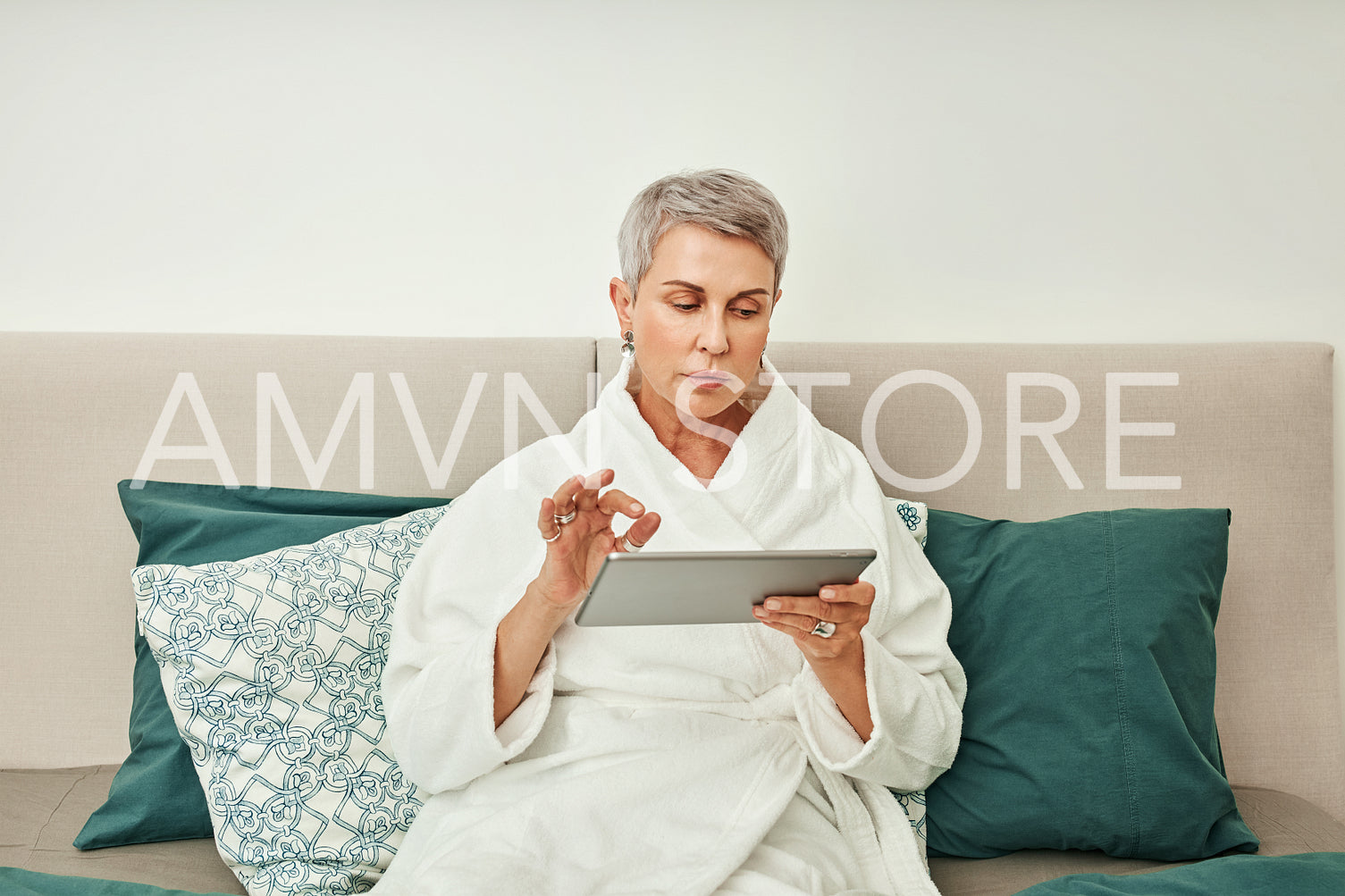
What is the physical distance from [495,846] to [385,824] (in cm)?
28

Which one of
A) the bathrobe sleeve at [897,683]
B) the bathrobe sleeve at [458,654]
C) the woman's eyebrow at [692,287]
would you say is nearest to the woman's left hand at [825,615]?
the bathrobe sleeve at [897,683]

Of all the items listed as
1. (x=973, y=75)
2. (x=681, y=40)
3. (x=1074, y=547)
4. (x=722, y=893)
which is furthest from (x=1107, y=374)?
(x=722, y=893)

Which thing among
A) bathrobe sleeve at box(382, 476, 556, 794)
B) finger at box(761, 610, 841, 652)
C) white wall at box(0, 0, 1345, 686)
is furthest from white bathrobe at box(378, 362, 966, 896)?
white wall at box(0, 0, 1345, 686)

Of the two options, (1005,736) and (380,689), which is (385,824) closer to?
(380,689)

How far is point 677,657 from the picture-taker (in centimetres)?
133

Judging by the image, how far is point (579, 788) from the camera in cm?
124

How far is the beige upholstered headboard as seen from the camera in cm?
170

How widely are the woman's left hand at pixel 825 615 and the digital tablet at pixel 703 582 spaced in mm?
11

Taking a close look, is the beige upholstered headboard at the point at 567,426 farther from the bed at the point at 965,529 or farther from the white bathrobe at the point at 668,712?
the white bathrobe at the point at 668,712

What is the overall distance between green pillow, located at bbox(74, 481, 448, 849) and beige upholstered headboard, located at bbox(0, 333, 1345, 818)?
0.08 meters

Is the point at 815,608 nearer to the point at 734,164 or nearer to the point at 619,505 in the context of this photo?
the point at 619,505

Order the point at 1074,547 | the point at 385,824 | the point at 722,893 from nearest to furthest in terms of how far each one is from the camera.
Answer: the point at 722,893, the point at 385,824, the point at 1074,547

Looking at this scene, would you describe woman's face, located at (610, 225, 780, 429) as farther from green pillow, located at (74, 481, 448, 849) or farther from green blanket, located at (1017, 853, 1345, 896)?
green blanket, located at (1017, 853, 1345, 896)

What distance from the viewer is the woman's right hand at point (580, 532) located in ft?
3.73
